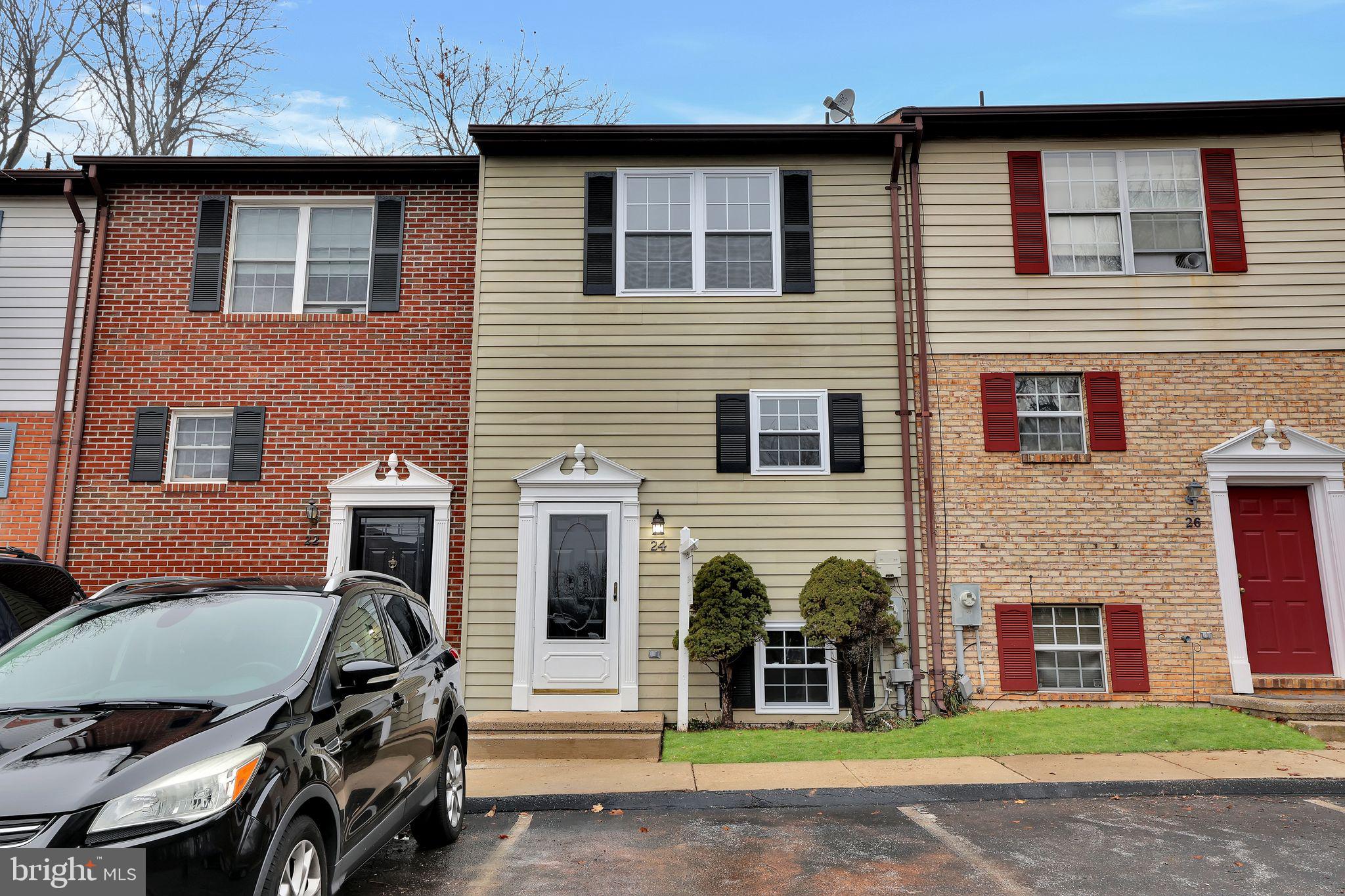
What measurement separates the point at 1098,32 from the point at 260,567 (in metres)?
13.0

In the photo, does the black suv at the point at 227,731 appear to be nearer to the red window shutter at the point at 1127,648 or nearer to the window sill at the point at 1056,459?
the window sill at the point at 1056,459

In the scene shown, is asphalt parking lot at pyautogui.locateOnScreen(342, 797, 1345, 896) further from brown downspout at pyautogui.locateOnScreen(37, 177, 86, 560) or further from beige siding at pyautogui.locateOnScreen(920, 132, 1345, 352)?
brown downspout at pyautogui.locateOnScreen(37, 177, 86, 560)

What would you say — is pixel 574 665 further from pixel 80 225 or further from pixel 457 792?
pixel 80 225

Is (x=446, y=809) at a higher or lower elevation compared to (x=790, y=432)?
lower

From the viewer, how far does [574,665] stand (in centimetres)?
909

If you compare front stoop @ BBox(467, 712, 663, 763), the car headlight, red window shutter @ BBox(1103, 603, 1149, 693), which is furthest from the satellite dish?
the car headlight

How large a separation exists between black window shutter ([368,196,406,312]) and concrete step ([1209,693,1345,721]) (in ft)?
33.5

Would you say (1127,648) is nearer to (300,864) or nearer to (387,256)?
(300,864)

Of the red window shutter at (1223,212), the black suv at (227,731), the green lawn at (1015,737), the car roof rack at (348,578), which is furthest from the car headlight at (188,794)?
the red window shutter at (1223,212)

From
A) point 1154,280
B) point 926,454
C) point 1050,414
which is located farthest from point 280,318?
point 1154,280

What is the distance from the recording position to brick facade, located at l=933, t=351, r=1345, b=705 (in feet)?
30.0

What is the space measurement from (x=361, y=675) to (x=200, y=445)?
25.4 feet

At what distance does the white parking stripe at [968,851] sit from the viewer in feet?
14.8

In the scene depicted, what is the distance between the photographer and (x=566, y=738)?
26.7ft
